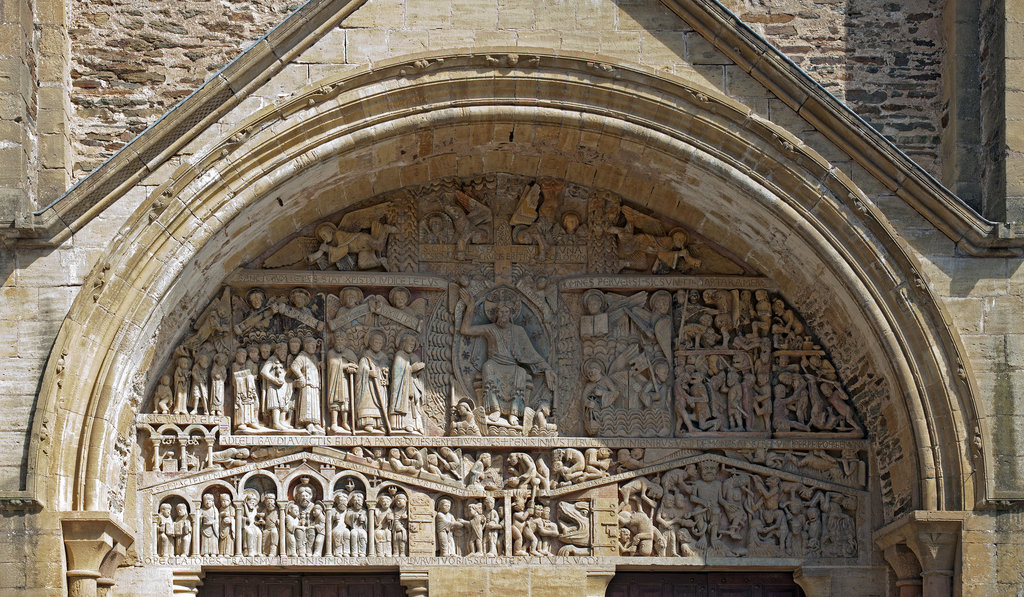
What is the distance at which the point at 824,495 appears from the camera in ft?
36.7

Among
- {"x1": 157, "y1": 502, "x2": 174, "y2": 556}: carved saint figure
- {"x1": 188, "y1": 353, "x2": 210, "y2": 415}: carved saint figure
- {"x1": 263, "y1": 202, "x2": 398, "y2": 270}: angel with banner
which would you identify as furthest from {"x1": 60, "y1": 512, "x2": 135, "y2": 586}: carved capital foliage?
{"x1": 263, "y1": 202, "x2": 398, "y2": 270}: angel with banner

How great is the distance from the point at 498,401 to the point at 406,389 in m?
0.65

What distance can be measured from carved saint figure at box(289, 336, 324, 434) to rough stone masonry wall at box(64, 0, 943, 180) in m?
1.90

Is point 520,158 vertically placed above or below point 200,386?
above

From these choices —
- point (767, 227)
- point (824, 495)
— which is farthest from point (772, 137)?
point (824, 495)

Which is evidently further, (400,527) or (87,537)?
(400,527)

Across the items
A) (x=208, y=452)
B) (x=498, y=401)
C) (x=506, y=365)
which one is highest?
(x=506, y=365)

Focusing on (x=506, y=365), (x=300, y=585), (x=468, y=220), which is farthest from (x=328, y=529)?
(x=468, y=220)

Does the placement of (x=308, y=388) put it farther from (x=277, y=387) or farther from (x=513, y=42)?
(x=513, y=42)

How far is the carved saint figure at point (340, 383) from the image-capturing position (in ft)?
36.5

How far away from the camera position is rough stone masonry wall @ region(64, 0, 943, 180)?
10.8 m

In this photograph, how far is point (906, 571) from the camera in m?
10.6

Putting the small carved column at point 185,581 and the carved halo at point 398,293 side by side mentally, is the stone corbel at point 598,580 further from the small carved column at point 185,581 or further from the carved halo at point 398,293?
the small carved column at point 185,581

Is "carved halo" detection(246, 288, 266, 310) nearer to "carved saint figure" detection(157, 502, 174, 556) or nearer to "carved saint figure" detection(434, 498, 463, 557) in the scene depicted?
"carved saint figure" detection(157, 502, 174, 556)
